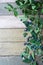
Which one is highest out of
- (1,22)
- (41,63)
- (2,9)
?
(2,9)

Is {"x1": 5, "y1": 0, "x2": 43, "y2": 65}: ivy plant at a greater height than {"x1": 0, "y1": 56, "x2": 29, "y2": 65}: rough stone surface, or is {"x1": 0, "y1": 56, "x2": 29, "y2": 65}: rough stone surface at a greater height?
{"x1": 5, "y1": 0, "x2": 43, "y2": 65}: ivy plant

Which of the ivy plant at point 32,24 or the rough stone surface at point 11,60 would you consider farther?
the rough stone surface at point 11,60

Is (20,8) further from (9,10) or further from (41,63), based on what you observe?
(41,63)

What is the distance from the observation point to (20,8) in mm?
1666

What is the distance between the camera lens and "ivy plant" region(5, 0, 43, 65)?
1.64m

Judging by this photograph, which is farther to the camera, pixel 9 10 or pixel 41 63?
pixel 41 63

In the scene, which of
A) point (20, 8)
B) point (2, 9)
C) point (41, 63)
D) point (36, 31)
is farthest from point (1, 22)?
point (41, 63)

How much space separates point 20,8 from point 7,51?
417mm

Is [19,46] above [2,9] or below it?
below

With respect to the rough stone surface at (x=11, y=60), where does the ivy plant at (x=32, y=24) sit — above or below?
above

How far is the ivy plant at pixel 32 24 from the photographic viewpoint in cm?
164

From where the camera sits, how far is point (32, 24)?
167 centimetres

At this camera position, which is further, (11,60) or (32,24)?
(11,60)

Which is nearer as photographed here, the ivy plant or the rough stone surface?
the ivy plant
